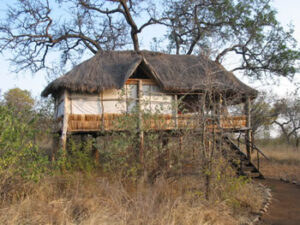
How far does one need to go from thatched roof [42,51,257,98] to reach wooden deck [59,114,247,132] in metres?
0.88

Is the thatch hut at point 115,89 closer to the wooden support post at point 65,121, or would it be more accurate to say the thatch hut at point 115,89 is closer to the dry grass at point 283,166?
the wooden support post at point 65,121

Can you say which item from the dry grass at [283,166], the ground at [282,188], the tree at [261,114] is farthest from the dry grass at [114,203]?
the tree at [261,114]

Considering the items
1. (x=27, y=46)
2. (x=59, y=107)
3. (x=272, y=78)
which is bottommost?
(x=59, y=107)

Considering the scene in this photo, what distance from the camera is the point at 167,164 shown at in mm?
6172

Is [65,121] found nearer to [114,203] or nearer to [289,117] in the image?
[114,203]

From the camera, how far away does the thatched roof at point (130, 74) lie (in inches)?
368

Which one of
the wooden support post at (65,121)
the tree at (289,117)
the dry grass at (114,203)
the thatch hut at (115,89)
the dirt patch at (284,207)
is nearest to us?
the dry grass at (114,203)

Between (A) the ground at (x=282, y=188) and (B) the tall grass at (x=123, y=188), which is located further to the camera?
(A) the ground at (x=282, y=188)

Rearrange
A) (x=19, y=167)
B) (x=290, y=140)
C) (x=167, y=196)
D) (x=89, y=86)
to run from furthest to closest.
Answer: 1. (x=290, y=140)
2. (x=89, y=86)
3. (x=167, y=196)
4. (x=19, y=167)

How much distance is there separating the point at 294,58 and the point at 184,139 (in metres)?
11.6

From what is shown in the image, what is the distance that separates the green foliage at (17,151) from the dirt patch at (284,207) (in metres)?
4.14

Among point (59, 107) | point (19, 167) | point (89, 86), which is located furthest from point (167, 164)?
point (59, 107)

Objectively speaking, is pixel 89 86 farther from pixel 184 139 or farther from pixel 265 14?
pixel 265 14

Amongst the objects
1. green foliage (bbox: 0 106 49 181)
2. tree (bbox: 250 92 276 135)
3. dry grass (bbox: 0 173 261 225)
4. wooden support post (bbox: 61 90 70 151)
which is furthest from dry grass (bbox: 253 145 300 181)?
green foliage (bbox: 0 106 49 181)
